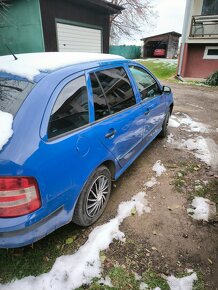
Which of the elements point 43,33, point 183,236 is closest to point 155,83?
point 183,236

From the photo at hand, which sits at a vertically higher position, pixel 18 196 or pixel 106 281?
pixel 18 196

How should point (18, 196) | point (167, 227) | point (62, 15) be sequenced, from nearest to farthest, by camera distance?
point (18, 196) < point (167, 227) < point (62, 15)

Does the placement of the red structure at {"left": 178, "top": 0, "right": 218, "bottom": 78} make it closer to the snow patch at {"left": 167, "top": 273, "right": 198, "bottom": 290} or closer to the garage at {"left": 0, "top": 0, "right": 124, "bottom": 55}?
the garage at {"left": 0, "top": 0, "right": 124, "bottom": 55}

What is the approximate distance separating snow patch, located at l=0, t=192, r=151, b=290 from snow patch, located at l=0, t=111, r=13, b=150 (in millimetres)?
1250

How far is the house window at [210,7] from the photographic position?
42.1ft

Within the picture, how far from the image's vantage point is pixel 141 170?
3.73m

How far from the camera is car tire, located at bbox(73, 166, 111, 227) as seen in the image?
222 centimetres

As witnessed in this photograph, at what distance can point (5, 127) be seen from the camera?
1.58m

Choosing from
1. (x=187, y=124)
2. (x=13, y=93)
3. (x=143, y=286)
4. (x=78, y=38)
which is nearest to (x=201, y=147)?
(x=187, y=124)

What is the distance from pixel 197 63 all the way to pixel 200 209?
13.5m

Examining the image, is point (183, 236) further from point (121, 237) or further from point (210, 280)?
point (121, 237)

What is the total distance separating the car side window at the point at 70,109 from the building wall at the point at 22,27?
624cm

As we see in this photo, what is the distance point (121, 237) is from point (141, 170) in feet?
4.98

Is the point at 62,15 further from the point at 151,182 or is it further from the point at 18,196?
the point at 18,196
